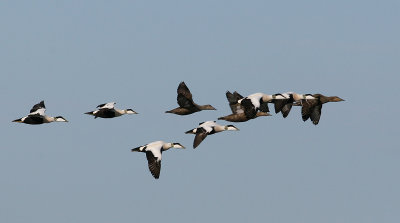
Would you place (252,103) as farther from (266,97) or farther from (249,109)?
(266,97)

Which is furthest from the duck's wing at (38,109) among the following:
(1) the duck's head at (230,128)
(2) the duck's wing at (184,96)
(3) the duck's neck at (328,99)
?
(3) the duck's neck at (328,99)

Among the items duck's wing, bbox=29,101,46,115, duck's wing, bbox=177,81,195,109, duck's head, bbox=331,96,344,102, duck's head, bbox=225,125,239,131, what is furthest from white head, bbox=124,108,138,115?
duck's head, bbox=331,96,344,102

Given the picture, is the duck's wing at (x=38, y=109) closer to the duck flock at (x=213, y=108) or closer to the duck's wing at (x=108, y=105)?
the duck flock at (x=213, y=108)

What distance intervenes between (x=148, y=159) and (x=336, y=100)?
14865mm

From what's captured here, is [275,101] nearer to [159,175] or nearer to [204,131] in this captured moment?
[204,131]

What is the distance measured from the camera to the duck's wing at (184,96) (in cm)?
6875

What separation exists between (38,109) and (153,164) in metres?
11.6

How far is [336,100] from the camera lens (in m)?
71.9

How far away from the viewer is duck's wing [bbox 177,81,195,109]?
68750mm

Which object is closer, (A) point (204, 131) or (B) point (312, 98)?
(A) point (204, 131)

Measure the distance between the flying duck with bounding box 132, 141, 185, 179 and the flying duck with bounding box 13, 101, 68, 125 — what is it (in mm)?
8155

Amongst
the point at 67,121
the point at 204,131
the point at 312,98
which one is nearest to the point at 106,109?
the point at 67,121

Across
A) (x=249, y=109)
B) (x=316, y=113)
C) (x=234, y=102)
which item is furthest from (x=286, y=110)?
(x=249, y=109)

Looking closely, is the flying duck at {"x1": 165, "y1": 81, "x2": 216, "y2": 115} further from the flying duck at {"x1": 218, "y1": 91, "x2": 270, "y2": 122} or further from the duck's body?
the duck's body
